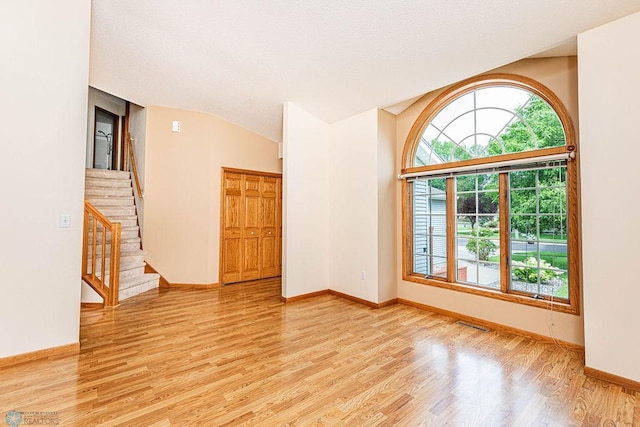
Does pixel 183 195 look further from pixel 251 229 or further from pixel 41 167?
pixel 41 167

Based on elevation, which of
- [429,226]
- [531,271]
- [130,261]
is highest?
[429,226]

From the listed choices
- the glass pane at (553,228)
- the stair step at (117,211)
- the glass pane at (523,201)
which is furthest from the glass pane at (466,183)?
the stair step at (117,211)

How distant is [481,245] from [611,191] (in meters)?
1.40

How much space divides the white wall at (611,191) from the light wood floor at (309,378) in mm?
351

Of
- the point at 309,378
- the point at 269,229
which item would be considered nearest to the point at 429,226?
the point at 309,378

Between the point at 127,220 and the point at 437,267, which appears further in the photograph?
the point at 127,220

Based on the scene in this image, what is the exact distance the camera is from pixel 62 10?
8.47 ft

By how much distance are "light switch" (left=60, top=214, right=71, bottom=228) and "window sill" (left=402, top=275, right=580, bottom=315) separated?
383 centimetres

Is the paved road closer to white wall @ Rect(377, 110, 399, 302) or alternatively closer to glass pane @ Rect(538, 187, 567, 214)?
glass pane @ Rect(538, 187, 567, 214)

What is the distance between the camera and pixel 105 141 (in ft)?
22.2

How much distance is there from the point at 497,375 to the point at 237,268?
4250 mm

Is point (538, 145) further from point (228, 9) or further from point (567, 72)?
point (228, 9)

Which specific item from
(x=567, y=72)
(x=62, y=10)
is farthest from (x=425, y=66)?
(x=62, y=10)

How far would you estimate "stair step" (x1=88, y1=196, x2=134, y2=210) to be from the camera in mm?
5090
